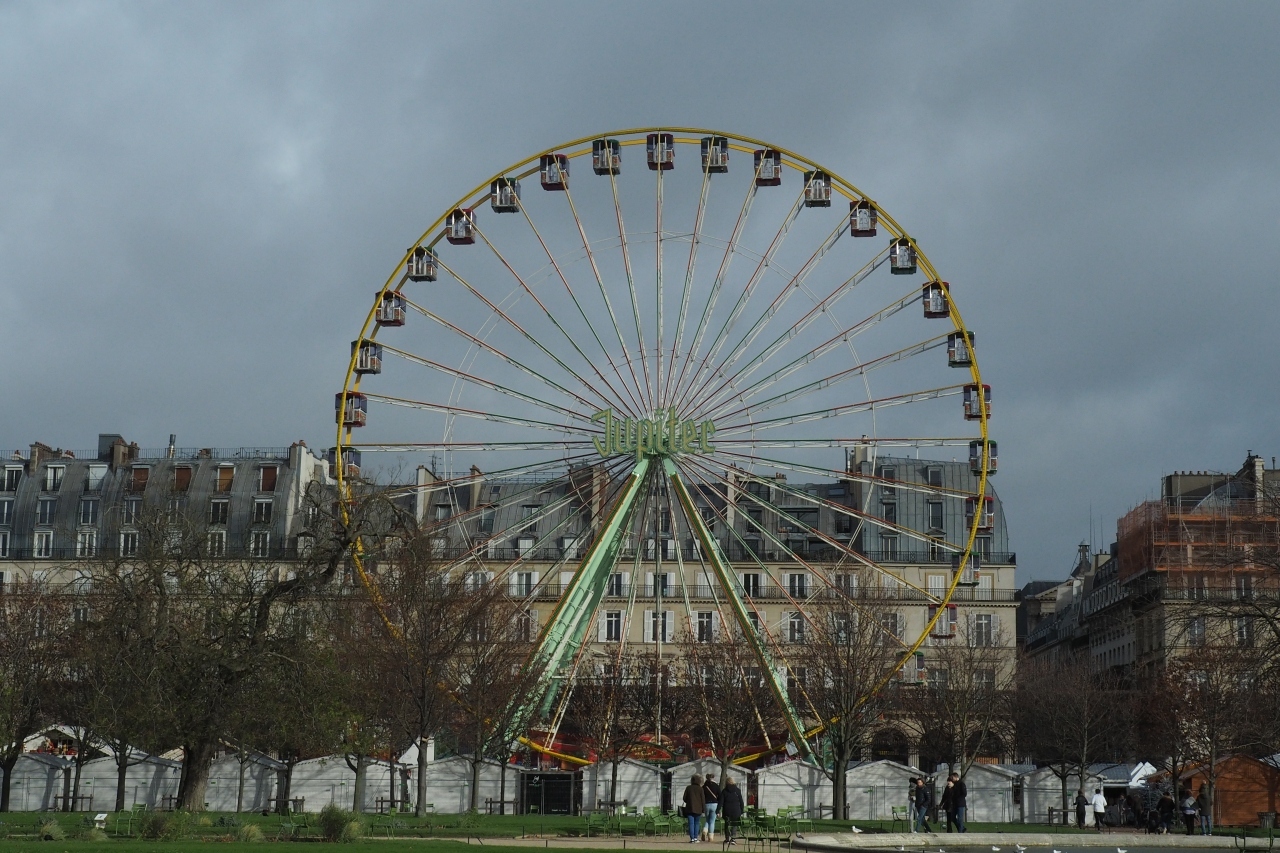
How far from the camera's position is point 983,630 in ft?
293

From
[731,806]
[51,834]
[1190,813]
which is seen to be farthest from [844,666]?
[51,834]

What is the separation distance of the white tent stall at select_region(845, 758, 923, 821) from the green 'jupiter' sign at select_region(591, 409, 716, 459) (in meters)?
13.7

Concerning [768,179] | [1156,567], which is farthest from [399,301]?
[1156,567]

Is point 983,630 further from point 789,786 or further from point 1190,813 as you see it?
point 1190,813

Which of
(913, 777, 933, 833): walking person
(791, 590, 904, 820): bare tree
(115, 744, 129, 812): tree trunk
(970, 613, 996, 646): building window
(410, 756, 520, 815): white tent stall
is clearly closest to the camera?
(913, 777, 933, 833): walking person

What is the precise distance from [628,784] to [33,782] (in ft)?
62.6

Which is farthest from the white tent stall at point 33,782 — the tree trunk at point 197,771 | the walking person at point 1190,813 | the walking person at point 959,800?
the walking person at point 1190,813

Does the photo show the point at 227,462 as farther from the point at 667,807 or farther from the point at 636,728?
the point at 667,807

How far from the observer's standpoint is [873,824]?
4931 centimetres

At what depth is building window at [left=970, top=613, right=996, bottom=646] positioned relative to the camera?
3477 inches

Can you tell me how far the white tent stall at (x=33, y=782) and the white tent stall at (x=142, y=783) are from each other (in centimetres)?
108

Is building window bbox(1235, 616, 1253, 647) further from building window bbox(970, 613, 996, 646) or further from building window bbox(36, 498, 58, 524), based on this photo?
building window bbox(36, 498, 58, 524)

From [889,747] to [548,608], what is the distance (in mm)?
18351

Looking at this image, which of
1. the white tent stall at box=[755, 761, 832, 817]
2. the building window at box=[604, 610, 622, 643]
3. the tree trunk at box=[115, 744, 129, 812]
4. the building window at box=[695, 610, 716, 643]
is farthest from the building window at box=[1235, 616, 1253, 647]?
the building window at box=[604, 610, 622, 643]
